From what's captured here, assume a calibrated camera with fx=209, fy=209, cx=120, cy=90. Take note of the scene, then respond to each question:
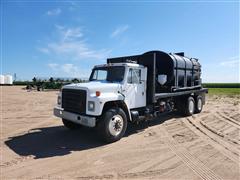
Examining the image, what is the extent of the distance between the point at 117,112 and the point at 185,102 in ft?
17.8

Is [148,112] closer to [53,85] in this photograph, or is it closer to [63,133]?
[63,133]

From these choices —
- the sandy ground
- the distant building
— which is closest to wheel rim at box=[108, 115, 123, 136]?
the sandy ground

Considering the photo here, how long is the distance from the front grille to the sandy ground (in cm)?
101

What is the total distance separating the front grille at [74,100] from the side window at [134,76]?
1.81 m

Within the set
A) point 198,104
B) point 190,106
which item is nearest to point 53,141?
point 190,106

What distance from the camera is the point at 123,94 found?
23.3 ft

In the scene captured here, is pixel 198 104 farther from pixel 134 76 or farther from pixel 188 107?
pixel 134 76

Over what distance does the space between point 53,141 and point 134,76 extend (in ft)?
11.5

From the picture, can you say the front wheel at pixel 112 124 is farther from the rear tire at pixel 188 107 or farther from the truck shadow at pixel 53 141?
the rear tire at pixel 188 107

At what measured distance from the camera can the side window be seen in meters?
7.40

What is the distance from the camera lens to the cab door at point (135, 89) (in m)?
7.34

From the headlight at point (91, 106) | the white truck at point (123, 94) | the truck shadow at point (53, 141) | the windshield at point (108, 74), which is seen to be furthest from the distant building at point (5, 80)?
the headlight at point (91, 106)

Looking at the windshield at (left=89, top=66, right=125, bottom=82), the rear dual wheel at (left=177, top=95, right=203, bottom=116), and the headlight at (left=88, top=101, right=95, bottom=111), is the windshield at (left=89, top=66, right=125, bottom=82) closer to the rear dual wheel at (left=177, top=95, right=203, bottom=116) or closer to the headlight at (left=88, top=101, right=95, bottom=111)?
the headlight at (left=88, top=101, right=95, bottom=111)

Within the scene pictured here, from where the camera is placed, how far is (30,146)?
20.1 feet
